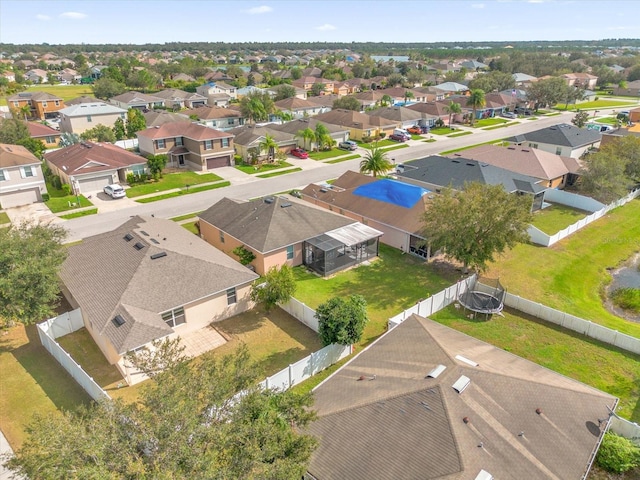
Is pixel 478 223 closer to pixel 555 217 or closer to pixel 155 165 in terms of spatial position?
pixel 555 217

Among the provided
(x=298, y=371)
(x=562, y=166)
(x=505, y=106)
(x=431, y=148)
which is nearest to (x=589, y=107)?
(x=505, y=106)

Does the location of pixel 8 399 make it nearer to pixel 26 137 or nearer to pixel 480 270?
pixel 480 270

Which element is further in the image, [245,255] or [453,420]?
[245,255]

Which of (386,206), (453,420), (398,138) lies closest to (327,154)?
(398,138)

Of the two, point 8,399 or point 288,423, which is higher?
point 288,423

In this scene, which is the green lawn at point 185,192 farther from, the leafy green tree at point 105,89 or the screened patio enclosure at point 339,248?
the leafy green tree at point 105,89

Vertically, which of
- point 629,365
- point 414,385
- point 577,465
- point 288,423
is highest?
point 288,423

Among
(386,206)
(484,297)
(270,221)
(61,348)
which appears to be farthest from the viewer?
(386,206)
